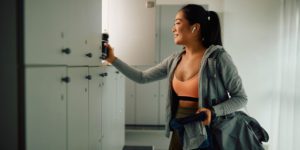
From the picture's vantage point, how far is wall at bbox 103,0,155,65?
4105 mm

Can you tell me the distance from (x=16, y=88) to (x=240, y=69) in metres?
3.24

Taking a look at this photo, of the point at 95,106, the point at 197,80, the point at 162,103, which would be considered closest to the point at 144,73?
the point at 95,106

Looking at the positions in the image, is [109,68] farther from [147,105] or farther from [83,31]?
[147,105]

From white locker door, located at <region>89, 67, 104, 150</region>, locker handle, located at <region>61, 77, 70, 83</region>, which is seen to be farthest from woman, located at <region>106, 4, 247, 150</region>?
locker handle, located at <region>61, 77, 70, 83</region>

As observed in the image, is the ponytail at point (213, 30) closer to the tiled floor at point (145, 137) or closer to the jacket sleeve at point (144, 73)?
the jacket sleeve at point (144, 73)

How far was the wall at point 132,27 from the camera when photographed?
411 centimetres

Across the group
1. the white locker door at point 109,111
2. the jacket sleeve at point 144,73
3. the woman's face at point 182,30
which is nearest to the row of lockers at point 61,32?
the jacket sleeve at point 144,73

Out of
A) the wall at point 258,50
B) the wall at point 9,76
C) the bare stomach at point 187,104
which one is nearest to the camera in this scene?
the wall at point 9,76

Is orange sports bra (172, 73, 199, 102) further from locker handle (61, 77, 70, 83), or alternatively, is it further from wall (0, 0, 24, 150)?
wall (0, 0, 24, 150)

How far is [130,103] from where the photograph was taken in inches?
161

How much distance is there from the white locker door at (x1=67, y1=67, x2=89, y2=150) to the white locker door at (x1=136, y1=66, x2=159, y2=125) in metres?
2.55

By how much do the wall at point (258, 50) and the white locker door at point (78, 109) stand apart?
256cm

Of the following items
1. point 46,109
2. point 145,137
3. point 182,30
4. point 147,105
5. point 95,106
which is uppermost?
point 182,30

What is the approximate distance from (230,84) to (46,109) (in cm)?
91
